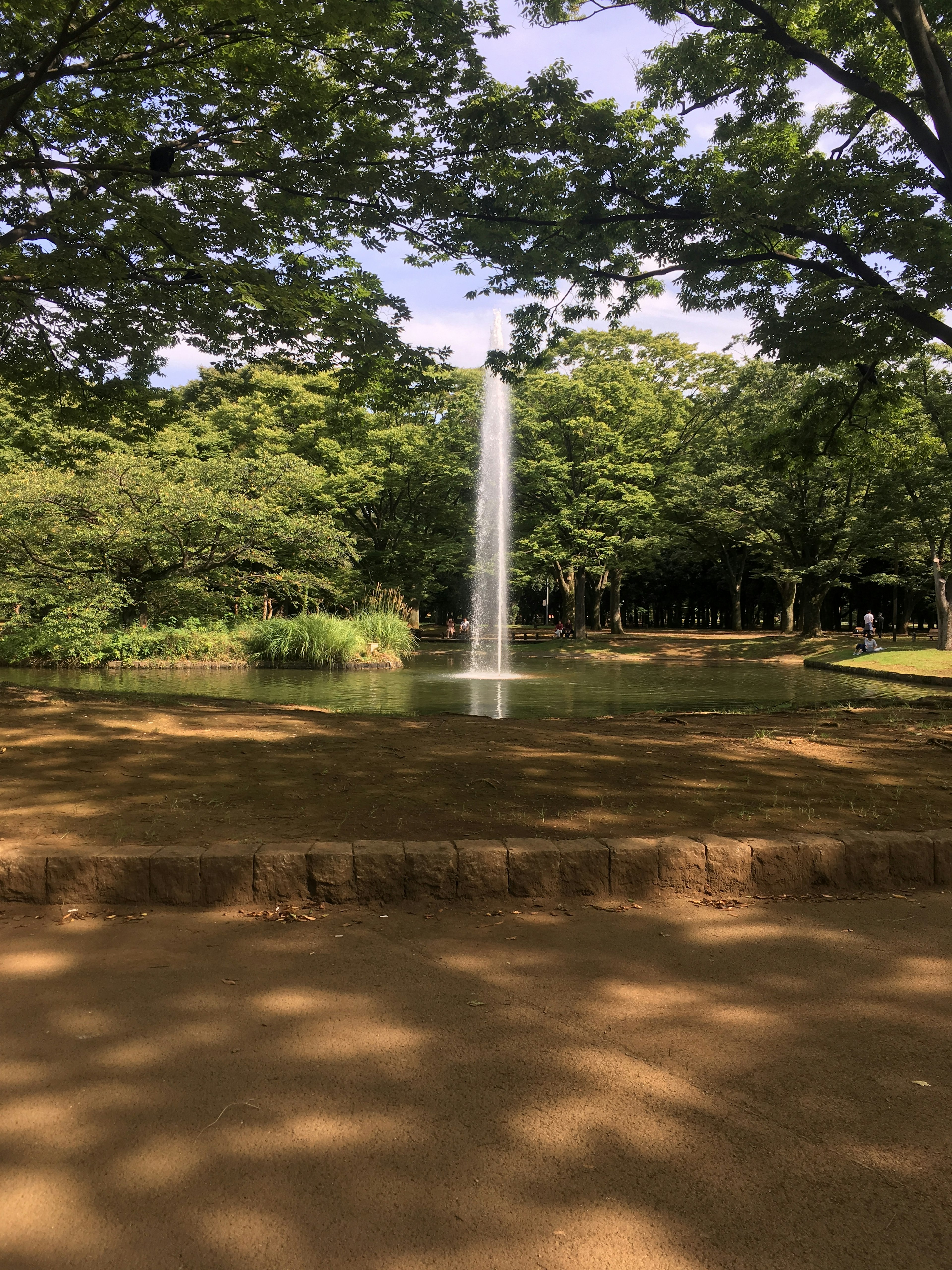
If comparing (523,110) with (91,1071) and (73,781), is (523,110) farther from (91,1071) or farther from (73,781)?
(91,1071)

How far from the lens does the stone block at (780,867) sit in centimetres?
406

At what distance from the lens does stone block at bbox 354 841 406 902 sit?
12.6 ft

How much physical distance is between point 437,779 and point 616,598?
36.8 meters

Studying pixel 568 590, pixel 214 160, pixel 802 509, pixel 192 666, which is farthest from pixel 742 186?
pixel 568 590

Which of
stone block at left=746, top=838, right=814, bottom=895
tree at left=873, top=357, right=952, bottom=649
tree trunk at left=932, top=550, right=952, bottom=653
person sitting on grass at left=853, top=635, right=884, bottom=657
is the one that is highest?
tree at left=873, top=357, right=952, bottom=649

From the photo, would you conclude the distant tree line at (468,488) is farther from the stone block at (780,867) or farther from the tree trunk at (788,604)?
the stone block at (780,867)

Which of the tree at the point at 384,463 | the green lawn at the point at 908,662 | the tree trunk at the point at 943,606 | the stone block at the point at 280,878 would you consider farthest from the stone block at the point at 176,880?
the tree at the point at 384,463

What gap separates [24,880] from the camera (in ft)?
12.4

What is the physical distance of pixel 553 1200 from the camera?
1906 millimetres

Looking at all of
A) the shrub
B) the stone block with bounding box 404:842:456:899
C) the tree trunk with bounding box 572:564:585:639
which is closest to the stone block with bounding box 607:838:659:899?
the stone block with bounding box 404:842:456:899

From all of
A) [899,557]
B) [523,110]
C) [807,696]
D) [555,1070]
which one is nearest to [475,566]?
[899,557]

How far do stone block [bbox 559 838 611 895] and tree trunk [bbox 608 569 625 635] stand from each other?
35.4 m

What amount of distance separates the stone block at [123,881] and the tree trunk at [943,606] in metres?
25.1

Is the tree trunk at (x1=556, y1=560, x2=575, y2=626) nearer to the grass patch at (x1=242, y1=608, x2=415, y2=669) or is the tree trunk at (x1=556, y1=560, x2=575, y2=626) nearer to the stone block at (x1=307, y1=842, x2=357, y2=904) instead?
the grass patch at (x1=242, y1=608, x2=415, y2=669)
